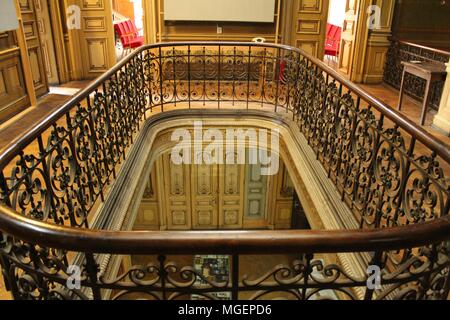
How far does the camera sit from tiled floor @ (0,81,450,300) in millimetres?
4409

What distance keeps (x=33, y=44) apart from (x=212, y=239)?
554cm

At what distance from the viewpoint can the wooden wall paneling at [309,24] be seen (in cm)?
715

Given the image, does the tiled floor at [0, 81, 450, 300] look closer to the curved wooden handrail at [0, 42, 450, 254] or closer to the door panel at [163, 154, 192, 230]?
the door panel at [163, 154, 192, 230]

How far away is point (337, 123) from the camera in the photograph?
3.49 meters

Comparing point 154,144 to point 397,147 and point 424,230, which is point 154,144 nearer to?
point 397,147

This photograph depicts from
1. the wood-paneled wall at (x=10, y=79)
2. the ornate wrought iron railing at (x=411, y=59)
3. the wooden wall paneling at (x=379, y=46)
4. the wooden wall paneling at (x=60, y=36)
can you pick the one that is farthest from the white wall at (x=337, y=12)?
the wood-paneled wall at (x=10, y=79)

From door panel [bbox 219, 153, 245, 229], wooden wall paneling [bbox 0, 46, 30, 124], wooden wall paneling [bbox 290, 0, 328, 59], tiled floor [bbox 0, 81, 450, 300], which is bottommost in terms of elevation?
door panel [bbox 219, 153, 245, 229]

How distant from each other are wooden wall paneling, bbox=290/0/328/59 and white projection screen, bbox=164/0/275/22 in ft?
1.82

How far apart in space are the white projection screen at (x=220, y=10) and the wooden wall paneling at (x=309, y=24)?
0.55 meters

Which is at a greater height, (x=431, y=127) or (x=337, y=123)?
(x=337, y=123)

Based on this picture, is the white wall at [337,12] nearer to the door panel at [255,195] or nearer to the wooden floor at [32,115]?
the door panel at [255,195]

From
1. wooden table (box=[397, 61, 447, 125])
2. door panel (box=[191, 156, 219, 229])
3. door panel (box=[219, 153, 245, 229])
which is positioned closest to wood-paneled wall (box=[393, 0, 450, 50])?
wooden table (box=[397, 61, 447, 125])
